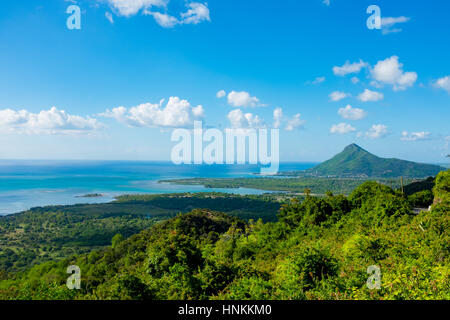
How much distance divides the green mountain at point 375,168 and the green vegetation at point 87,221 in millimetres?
112749

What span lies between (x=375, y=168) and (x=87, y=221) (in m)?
173

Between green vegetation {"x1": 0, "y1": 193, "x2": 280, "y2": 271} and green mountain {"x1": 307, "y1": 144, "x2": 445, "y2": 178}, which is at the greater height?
green mountain {"x1": 307, "y1": 144, "x2": 445, "y2": 178}

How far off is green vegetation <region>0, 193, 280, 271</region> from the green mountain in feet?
370

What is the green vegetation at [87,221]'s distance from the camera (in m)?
41.4

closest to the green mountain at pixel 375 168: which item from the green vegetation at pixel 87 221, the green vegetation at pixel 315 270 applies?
the green vegetation at pixel 87 221

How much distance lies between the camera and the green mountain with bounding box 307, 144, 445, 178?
15375 cm
